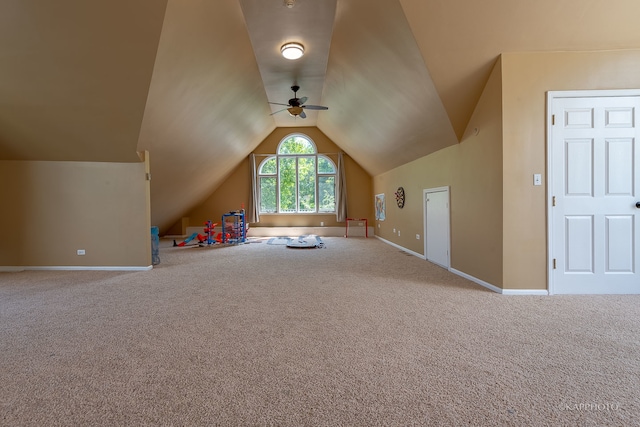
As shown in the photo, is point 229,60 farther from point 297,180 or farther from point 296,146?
point 297,180

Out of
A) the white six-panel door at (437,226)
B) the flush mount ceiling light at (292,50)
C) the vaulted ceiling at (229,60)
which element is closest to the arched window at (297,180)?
the vaulted ceiling at (229,60)

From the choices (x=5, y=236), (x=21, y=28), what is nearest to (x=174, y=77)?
(x=21, y=28)

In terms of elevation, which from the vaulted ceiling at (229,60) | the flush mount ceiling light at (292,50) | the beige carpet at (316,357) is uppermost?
the flush mount ceiling light at (292,50)

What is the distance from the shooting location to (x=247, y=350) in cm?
198

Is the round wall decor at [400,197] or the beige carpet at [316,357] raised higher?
the round wall decor at [400,197]

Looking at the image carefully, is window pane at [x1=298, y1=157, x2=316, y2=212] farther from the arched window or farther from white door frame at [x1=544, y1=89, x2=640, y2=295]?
white door frame at [x1=544, y1=89, x2=640, y2=295]

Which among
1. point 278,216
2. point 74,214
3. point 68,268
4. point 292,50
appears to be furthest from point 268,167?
point 68,268

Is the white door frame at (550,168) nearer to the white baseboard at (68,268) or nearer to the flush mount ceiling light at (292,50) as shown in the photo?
the flush mount ceiling light at (292,50)

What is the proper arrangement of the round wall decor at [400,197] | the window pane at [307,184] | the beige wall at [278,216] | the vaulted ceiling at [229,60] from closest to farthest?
the vaulted ceiling at [229,60] < the round wall decor at [400,197] < the beige wall at [278,216] < the window pane at [307,184]

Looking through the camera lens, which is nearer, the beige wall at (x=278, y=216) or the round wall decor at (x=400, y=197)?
the round wall decor at (x=400, y=197)

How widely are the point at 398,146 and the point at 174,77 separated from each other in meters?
4.12

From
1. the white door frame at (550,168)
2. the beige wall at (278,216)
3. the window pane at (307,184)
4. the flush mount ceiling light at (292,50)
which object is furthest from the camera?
the window pane at (307,184)

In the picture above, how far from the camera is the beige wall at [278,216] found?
388 inches

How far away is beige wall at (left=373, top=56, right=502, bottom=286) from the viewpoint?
10.7 ft
